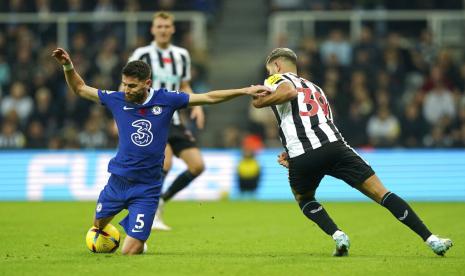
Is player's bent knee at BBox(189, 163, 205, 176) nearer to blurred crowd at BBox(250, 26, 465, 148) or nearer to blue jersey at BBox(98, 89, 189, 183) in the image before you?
blue jersey at BBox(98, 89, 189, 183)

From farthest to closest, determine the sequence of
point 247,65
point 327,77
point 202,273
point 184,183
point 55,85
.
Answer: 1. point 247,65
2. point 55,85
3. point 327,77
4. point 184,183
5. point 202,273

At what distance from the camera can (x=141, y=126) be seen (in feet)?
29.0

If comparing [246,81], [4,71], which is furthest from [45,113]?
[246,81]

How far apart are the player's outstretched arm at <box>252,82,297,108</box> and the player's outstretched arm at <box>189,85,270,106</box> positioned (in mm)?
55

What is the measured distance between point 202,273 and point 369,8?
52.0 feet

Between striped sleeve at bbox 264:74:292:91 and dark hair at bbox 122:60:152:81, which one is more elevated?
dark hair at bbox 122:60:152:81

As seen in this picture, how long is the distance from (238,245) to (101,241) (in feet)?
5.20

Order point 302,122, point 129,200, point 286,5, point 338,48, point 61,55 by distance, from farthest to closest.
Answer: point 286,5, point 338,48, point 129,200, point 302,122, point 61,55

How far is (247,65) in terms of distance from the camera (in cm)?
2314

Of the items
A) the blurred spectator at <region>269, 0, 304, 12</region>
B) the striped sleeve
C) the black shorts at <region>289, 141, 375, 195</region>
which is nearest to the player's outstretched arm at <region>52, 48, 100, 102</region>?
the striped sleeve

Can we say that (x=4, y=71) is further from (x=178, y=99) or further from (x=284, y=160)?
(x=284, y=160)

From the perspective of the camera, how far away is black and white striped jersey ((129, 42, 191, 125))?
12.0m

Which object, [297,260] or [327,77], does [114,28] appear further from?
[297,260]

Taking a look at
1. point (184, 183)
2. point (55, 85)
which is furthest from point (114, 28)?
point (184, 183)
